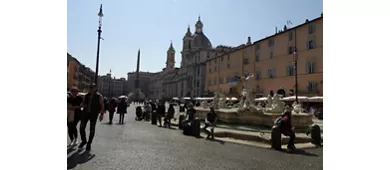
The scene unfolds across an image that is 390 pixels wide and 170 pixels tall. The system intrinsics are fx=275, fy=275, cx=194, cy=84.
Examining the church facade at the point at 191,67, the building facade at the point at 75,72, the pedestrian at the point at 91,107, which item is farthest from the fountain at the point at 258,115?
the church facade at the point at 191,67

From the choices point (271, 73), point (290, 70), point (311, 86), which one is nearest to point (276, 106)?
point (311, 86)

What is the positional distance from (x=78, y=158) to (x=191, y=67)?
68.6 m

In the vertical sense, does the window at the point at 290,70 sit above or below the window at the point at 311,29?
below

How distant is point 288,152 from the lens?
615cm

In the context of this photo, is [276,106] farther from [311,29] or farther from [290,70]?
[290,70]

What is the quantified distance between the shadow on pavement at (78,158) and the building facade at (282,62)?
9.41 m

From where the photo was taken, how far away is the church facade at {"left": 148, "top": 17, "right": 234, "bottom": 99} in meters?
67.8

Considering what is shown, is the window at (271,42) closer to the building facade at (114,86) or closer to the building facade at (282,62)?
the building facade at (282,62)

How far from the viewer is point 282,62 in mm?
28078

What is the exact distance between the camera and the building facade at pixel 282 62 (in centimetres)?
2322

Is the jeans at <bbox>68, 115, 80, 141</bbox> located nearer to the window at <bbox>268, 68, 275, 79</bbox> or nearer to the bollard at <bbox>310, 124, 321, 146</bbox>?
the bollard at <bbox>310, 124, 321, 146</bbox>

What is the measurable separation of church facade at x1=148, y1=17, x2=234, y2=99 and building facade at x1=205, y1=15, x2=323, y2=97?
22564mm
